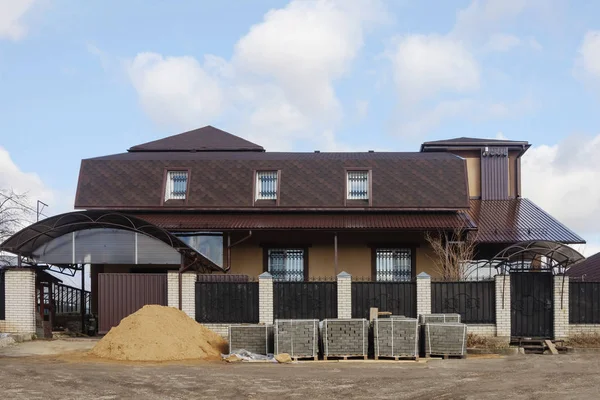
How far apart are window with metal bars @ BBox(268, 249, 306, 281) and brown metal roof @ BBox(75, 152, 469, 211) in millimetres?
1653

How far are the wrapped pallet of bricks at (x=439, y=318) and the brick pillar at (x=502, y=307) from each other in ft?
5.58

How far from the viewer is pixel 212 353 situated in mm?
18422

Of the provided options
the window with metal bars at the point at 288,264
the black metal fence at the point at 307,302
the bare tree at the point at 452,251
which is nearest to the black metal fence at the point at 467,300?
the bare tree at the point at 452,251

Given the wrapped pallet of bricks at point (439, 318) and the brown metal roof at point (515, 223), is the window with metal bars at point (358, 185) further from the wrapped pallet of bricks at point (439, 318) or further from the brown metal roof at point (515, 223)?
the wrapped pallet of bricks at point (439, 318)

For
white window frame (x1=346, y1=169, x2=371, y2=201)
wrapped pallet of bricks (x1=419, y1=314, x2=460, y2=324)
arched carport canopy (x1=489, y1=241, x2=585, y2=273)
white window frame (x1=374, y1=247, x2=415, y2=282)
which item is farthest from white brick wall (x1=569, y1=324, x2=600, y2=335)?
white window frame (x1=346, y1=169, x2=371, y2=201)

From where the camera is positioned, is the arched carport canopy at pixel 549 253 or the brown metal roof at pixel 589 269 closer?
the arched carport canopy at pixel 549 253

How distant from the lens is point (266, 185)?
2669cm

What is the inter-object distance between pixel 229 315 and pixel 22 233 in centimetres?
640

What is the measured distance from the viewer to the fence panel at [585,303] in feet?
65.8

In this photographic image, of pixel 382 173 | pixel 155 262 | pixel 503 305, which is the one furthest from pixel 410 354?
pixel 382 173

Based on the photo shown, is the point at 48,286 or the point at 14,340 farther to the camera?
the point at 48,286

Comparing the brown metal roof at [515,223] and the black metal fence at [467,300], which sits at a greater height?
the brown metal roof at [515,223]

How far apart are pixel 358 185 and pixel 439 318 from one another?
8385mm

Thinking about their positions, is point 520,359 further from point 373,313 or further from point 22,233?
point 22,233
